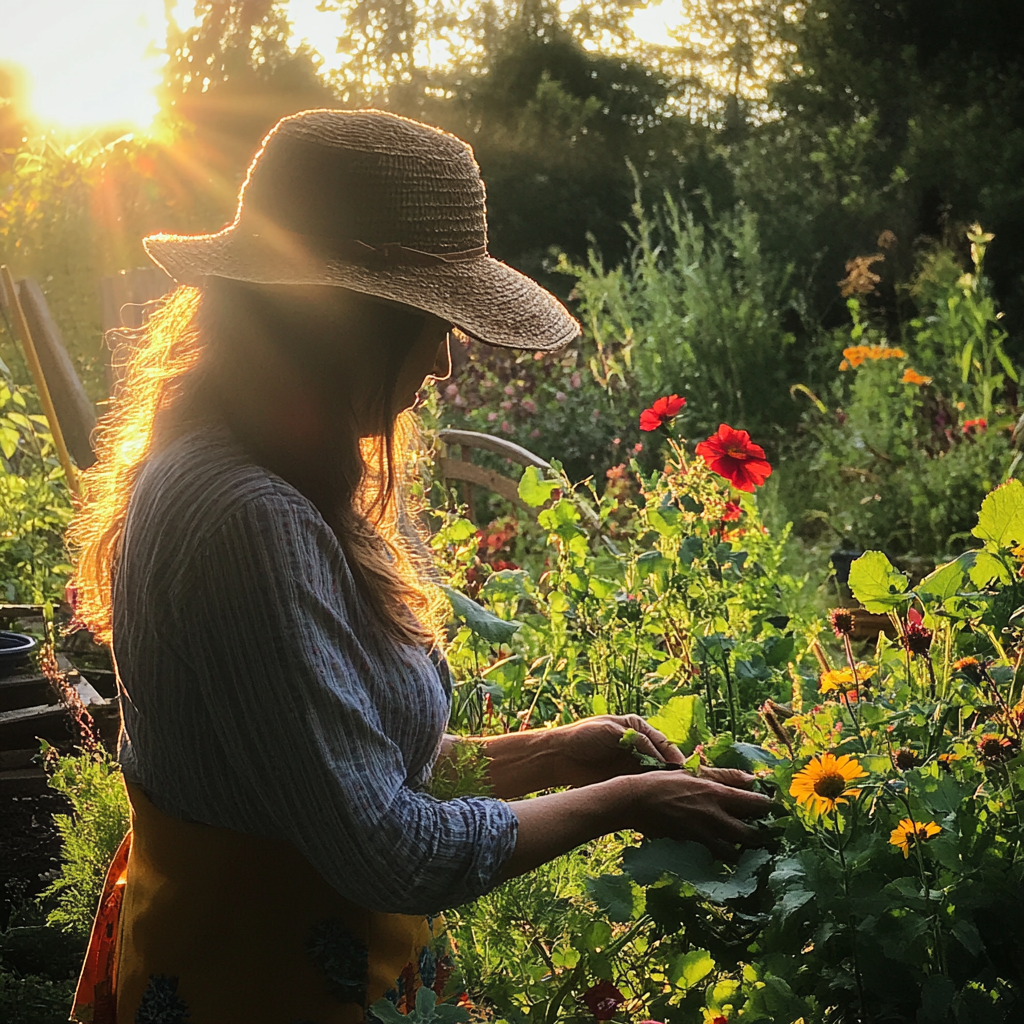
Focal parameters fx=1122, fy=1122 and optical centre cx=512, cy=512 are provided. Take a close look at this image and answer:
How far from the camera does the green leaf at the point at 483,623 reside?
167cm

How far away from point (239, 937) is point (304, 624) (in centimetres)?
41

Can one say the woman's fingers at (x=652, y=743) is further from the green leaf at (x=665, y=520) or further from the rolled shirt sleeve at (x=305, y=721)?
the green leaf at (x=665, y=520)

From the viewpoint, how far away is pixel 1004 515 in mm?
1121

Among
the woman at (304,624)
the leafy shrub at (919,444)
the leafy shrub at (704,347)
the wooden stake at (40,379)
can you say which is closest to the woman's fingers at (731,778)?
the woman at (304,624)

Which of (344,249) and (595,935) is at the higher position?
(344,249)

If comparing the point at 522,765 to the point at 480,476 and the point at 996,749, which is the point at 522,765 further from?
the point at 480,476

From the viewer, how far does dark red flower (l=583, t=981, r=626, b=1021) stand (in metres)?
1.12

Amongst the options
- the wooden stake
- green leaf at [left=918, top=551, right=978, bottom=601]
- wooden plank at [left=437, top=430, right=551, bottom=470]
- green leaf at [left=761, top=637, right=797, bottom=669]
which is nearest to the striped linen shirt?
green leaf at [left=918, top=551, right=978, bottom=601]

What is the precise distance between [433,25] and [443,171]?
1469 centimetres

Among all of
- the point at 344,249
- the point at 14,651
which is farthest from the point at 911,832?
the point at 14,651

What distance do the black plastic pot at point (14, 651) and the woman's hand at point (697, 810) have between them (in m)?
1.96

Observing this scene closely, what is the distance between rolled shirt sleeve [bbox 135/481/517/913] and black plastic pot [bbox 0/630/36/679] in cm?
175

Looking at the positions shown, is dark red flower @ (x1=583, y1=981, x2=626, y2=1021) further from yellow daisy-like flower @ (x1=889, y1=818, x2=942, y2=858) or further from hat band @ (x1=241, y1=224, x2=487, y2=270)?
hat band @ (x1=241, y1=224, x2=487, y2=270)

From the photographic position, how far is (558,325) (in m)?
1.24
